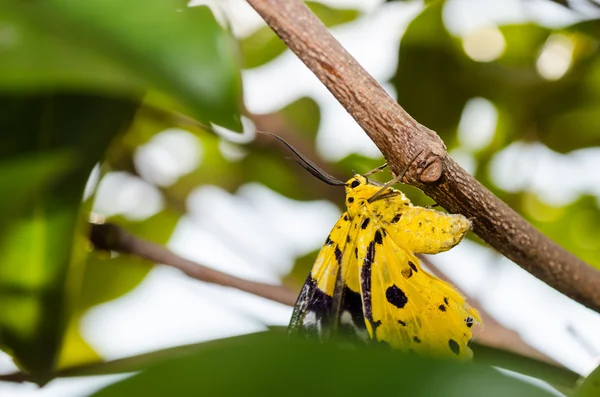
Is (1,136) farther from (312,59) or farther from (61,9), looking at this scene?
(312,59)

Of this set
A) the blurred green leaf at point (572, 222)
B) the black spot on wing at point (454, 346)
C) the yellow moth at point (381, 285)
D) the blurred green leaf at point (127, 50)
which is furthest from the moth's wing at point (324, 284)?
the blurred green leaf at point (572, 222)

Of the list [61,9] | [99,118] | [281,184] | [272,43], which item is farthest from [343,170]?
[61,9]

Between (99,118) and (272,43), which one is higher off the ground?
(272,43)

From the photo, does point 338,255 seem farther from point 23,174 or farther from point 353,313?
point 23,174

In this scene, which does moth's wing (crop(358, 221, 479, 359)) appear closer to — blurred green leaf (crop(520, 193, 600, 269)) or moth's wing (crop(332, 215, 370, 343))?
moth's wing (crop(332, 215, 370, 343))

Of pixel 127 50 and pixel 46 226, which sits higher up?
pixel 127 50

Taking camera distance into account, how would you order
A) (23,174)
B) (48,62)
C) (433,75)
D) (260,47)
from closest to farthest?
(48,62), (23,174), (433,75), (260,47)

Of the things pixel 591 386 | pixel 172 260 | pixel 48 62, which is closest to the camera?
pixel 591 386

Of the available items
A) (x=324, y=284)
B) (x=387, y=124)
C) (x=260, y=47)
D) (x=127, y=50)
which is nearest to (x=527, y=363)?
(x=324, y=284)
